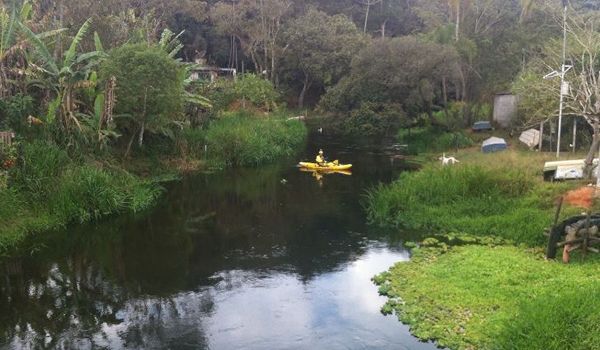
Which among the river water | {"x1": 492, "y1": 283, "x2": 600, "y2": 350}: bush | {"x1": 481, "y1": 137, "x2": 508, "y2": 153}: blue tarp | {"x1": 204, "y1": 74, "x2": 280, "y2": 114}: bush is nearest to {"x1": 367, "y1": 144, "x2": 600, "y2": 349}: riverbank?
{"x1": 492, "y1": 283, "x2": 600, "y2": 350}: bush

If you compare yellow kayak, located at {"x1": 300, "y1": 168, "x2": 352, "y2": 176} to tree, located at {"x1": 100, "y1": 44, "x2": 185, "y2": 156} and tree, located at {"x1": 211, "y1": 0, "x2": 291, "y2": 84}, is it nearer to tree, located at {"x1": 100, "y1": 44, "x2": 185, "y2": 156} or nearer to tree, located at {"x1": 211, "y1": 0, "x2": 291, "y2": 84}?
tree, located at {"x1": 100, "y1": 44, "x2": 185, "y2": 156}

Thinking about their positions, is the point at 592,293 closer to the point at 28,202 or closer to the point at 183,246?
the point at 183,246

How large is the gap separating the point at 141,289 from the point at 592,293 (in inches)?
349

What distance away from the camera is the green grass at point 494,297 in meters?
8.71

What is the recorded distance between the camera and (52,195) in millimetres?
17031

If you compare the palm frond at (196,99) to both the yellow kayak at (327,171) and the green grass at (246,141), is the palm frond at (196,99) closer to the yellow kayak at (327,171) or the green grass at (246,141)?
the green grass at (246,141)

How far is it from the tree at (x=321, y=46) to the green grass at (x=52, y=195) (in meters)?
30.7

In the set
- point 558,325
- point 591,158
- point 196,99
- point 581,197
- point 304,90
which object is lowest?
point 558,325

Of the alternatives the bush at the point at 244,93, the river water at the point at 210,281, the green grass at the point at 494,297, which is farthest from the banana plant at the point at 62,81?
the green grass at the point at 494,297

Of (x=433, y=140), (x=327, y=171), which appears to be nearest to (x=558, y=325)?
(x=327, y=171)

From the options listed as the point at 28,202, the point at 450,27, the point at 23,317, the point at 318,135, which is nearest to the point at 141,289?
the point at 23,317

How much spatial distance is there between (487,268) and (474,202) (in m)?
4.84

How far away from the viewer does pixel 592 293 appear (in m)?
9.15

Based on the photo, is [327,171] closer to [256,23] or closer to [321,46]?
[321,46]
